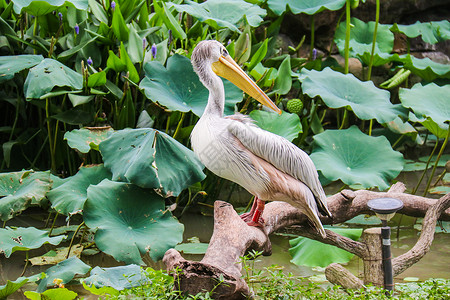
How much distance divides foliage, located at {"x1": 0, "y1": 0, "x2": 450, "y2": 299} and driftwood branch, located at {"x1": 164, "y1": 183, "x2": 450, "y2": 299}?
39 cm

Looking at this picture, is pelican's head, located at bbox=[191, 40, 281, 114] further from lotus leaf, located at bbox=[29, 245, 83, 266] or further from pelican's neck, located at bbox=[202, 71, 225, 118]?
lotus leaf, located at bbox=[29, 245, 83, 266]

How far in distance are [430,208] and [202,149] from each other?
4.57 feet

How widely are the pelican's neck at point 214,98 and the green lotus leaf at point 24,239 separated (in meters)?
1.01

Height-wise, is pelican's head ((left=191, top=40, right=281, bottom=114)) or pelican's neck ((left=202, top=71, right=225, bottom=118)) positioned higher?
pelican's head ((left=191, top=40, right=281, bottom=114))

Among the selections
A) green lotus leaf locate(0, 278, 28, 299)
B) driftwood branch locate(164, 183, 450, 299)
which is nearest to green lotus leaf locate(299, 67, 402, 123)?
driftwood branch locate(164, 183, 450, 299)

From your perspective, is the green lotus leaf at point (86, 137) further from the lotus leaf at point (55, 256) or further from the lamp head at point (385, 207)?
the lamp head at point (385, 207)

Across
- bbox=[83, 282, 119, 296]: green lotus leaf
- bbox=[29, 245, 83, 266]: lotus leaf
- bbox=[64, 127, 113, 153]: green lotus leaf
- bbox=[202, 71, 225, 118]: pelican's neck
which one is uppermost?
bbox=[202, 71, 225, 118]: pelican's neck

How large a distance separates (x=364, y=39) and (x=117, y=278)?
4.02m

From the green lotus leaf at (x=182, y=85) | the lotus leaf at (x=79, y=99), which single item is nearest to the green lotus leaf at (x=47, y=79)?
the lotus leaf at (x=79, y=99)

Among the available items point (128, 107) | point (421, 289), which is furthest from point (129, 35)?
point (421, 289)

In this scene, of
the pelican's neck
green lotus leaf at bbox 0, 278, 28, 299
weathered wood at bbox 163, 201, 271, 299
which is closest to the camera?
weathered wood at bbox 163, 201, 271, 299

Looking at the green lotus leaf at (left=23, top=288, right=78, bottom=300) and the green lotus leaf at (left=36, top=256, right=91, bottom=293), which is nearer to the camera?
the green lotus leaf at (left=23, top=288, right=78, bottom=300)

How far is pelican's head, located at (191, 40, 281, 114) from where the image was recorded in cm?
309

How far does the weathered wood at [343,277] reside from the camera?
2.70 m
